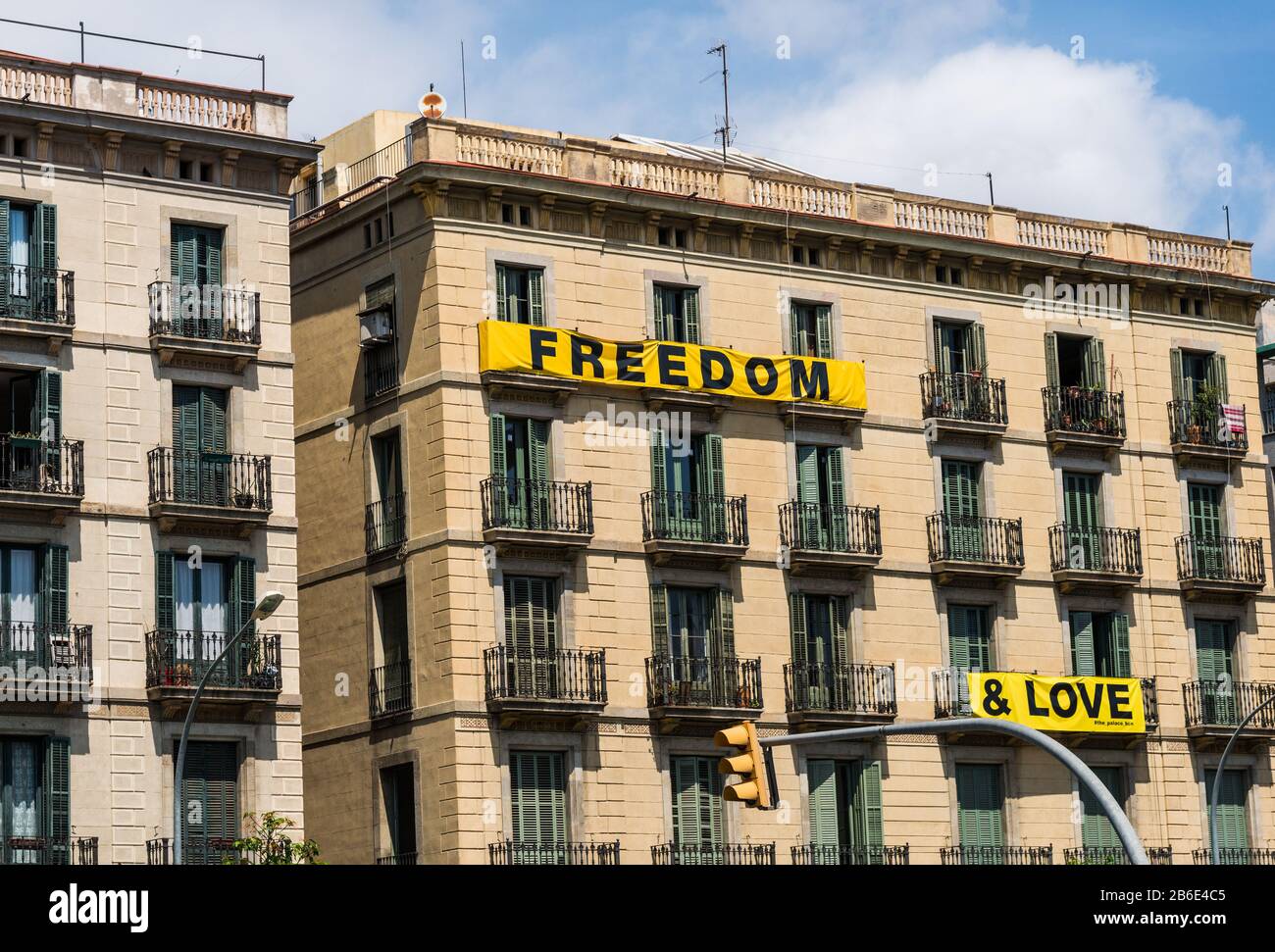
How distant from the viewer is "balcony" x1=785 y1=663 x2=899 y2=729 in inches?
1986

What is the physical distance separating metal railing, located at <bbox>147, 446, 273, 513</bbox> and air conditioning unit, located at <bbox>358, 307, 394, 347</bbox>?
16.5 ft

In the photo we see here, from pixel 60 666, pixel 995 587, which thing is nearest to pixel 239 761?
pixel 60 666

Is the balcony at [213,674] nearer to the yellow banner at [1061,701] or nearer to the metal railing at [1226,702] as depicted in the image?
the yellow banner at [1061,701]

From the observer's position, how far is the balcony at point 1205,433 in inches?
2270

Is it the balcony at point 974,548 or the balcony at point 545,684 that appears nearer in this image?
the balcony at point 545,684

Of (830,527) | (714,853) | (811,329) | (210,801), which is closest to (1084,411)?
(811,329)

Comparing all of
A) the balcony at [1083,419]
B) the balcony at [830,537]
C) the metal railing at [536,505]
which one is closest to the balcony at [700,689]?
the balcony at [830,537]

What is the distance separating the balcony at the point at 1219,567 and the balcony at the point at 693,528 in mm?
12527

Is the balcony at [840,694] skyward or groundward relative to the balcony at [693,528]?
groundward

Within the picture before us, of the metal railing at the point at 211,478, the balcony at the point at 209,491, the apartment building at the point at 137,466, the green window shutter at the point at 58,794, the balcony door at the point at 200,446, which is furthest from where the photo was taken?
the balcony door at the point at 200,446

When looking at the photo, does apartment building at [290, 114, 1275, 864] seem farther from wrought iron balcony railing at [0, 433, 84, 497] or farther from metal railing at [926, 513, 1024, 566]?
wrought iron balcony railing at [0, 433, 84, 497]

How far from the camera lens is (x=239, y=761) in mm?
44281

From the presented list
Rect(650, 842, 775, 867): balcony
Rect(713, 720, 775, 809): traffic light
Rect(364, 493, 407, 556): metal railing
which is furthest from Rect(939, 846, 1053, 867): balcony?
Rect(713, 720, 775, 809): traffic light

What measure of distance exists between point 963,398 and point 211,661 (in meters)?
19.6
